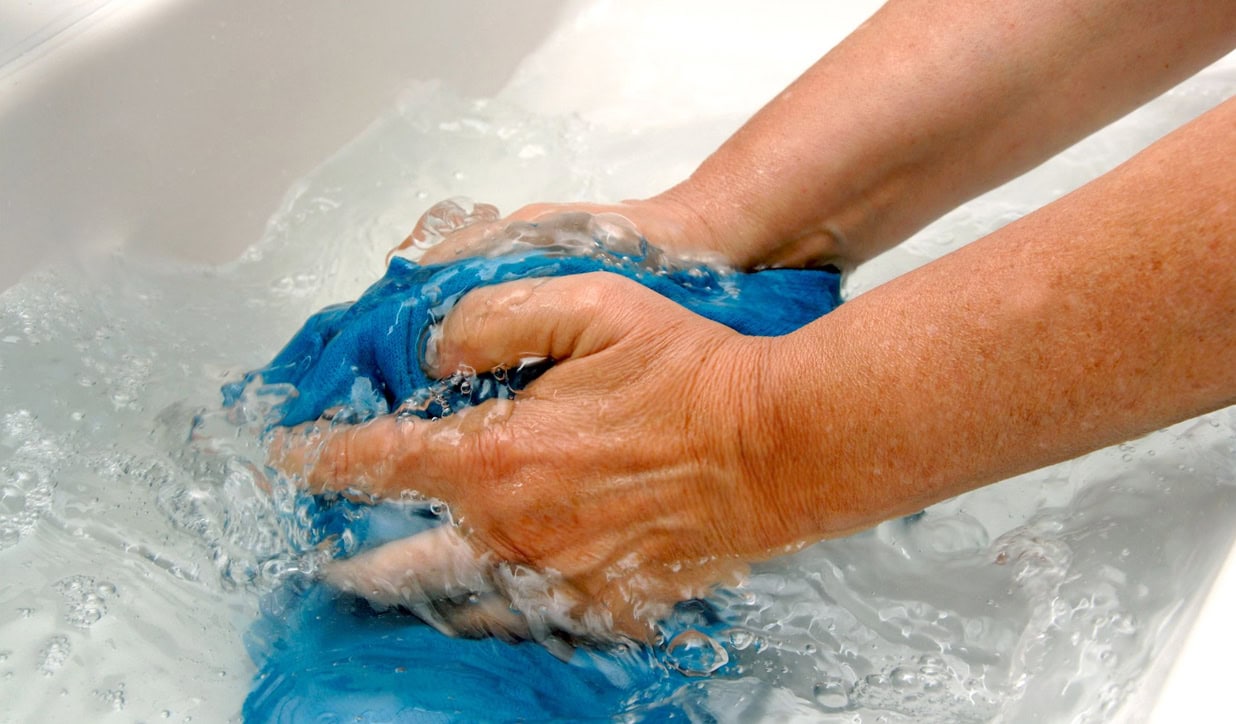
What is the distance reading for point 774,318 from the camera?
82 cm

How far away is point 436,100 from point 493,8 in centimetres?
17

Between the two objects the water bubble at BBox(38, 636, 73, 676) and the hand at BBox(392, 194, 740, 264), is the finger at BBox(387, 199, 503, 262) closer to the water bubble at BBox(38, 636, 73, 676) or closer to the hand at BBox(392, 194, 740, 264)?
the hand at BBox(392, 194, 740, 264)

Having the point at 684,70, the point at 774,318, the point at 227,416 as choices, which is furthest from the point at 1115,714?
the point at 684,70

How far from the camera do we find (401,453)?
2.41ft

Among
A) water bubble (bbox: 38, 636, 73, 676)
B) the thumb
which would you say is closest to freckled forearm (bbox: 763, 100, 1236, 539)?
the thumb

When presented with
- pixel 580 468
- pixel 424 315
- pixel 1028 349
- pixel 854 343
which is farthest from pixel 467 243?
pixel 1028 349

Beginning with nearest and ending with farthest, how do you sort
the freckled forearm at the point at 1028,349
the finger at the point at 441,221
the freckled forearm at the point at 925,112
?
1. the freckled forearm at the point at 1028,349
2. the freckled forearm at the point at 925,112
3. the finger at the point at 441,221

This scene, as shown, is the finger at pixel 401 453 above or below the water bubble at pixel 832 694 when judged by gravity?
above

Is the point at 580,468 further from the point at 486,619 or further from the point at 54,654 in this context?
the point at 54,654

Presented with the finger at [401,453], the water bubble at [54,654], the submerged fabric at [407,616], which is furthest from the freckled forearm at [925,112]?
the water bubble at [54,654]

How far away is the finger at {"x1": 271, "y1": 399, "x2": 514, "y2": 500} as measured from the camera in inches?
28.0

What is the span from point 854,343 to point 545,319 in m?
0.22

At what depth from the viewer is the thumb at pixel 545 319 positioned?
2.36 feet

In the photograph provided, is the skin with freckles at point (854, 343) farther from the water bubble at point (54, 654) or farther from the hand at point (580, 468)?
the water bubble at point (54, 654)
